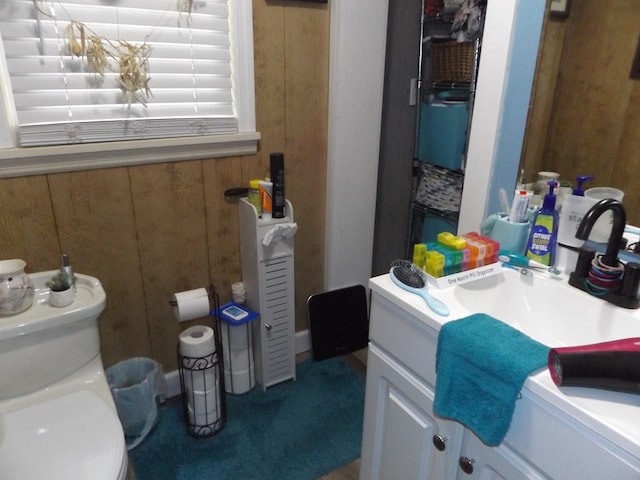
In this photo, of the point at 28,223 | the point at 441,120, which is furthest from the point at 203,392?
the point at 441,120

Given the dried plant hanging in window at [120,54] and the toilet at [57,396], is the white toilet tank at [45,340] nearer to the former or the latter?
the toilet at [57,396]

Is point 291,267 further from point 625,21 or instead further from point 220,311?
point 625,21

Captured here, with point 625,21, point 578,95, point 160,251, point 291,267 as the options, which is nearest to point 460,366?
point 578,95

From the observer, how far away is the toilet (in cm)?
112

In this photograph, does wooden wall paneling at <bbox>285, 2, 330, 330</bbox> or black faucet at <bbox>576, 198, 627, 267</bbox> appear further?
wooden wall paneling at <bbox>285, 2, 330, 330</bbox>

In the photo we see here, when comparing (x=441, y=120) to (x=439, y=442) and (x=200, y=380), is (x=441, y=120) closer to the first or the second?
(x=439, y=442)

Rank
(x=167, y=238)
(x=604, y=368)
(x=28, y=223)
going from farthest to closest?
(x=167, y=238), (x=28, y=223), (x=604, y=368)

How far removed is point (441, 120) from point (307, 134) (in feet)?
1.86

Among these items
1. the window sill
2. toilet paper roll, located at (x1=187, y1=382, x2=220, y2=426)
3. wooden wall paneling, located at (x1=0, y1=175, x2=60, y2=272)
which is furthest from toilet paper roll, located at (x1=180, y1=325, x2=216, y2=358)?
the window sill

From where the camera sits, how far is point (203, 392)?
5.76 feet

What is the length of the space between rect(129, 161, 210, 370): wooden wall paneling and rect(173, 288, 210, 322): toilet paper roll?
11 cm

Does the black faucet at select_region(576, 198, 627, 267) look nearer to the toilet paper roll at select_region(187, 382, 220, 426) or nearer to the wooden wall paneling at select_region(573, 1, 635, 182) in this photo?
the wooden wall paneling at select_region(573, 1, 635, 182)

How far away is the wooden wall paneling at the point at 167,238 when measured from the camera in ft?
5.57

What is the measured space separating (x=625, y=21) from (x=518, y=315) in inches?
31.0
